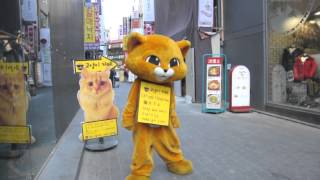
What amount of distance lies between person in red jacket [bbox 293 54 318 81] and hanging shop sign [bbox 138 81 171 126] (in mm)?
6397

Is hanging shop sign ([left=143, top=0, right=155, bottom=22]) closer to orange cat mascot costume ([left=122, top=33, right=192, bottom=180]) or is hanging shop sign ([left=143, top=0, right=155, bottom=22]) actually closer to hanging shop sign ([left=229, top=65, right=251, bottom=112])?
hanging shop sign ([left=229, top=65, right=251, bottom=112])

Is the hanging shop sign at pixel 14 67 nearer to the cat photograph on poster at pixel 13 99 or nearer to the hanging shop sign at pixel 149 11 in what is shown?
the cat photograph on poster at pixel 13 99

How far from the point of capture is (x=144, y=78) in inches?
216

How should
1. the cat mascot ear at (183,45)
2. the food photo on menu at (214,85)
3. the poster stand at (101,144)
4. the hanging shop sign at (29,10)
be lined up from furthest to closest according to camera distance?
the food photo on menu at (214,85), the poster stand at (101,144), the cat mascot ear at (183,45), the hanging shop sign at (29,10)

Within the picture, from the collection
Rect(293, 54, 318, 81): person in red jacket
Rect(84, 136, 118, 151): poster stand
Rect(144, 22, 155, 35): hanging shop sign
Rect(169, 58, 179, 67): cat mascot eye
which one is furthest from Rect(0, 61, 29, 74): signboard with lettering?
Rect(144, 22, 155, 35): hanging shop sign

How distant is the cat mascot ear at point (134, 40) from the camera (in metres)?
5.43

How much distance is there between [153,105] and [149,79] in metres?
0.36

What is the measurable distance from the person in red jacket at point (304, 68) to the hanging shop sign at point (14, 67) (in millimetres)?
7880

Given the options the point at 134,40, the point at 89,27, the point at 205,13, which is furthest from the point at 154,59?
the point at 89,27

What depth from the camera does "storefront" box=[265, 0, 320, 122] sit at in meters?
10.7

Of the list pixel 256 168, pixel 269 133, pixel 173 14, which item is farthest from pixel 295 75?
pixel 173 14

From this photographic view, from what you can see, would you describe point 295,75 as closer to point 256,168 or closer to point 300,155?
point 300,155

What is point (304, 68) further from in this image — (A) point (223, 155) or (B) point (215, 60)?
(A) point (223, 155)

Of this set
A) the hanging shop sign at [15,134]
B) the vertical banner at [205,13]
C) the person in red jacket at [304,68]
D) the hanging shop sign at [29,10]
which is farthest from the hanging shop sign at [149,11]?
the hanging shop sign at [15,134]
